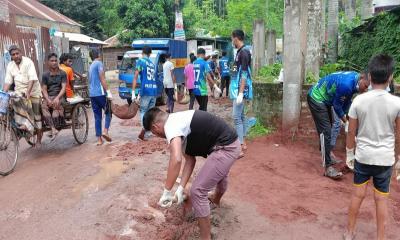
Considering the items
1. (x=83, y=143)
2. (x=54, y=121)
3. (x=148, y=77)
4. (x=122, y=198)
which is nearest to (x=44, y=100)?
(x=54, y=121)

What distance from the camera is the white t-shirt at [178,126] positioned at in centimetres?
362

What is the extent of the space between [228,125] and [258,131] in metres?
4.47

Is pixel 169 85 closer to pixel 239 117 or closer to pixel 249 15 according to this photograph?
pixel 239 117

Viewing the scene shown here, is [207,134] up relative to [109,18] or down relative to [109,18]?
down

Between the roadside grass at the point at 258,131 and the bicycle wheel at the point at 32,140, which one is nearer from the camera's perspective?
the bicycle wheel at the point at 32,140

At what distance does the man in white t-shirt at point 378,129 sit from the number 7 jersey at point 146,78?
16.3 feet

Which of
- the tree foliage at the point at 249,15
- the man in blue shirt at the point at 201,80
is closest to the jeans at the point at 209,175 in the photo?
the man in blue shirt at the point at 201,80

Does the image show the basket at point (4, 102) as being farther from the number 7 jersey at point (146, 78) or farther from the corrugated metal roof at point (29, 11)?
the corrugated metal roof at point (29, 11)

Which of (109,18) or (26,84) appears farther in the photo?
(109,18)

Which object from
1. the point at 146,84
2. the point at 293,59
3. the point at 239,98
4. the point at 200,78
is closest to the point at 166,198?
the point at 239,98

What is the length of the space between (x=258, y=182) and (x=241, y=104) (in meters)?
1.50

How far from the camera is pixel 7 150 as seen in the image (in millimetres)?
6625

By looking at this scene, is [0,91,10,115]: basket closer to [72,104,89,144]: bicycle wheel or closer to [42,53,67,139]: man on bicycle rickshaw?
[42,53,67,139]: man on bicycle rickshaw

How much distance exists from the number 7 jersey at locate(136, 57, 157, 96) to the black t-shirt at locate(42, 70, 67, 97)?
5.10ft
